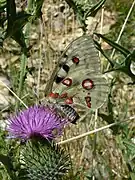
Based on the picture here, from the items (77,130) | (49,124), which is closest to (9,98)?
(77,130)

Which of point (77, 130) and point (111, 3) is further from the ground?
Answer: point (111, 3)

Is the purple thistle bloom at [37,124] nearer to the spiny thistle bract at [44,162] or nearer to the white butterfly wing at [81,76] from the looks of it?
the spiny thistle bract at [44,162]

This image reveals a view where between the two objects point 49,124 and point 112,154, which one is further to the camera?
point 112,154

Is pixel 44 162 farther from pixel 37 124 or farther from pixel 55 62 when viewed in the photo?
pixel 55 62

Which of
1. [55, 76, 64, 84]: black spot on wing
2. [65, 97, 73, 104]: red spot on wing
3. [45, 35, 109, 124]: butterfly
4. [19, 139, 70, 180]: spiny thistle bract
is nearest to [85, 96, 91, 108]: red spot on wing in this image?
[45, 35, 109, 124]: butterfly

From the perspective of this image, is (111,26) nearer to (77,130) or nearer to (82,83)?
(77,130)

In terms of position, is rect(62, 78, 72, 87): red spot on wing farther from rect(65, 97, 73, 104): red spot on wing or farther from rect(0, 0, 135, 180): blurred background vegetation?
rect(0, 0, 135, 180): blurred background vegetation

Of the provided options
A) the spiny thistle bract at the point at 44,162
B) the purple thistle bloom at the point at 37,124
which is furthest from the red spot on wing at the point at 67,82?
the spiny thistle bract at the point at 44,162
